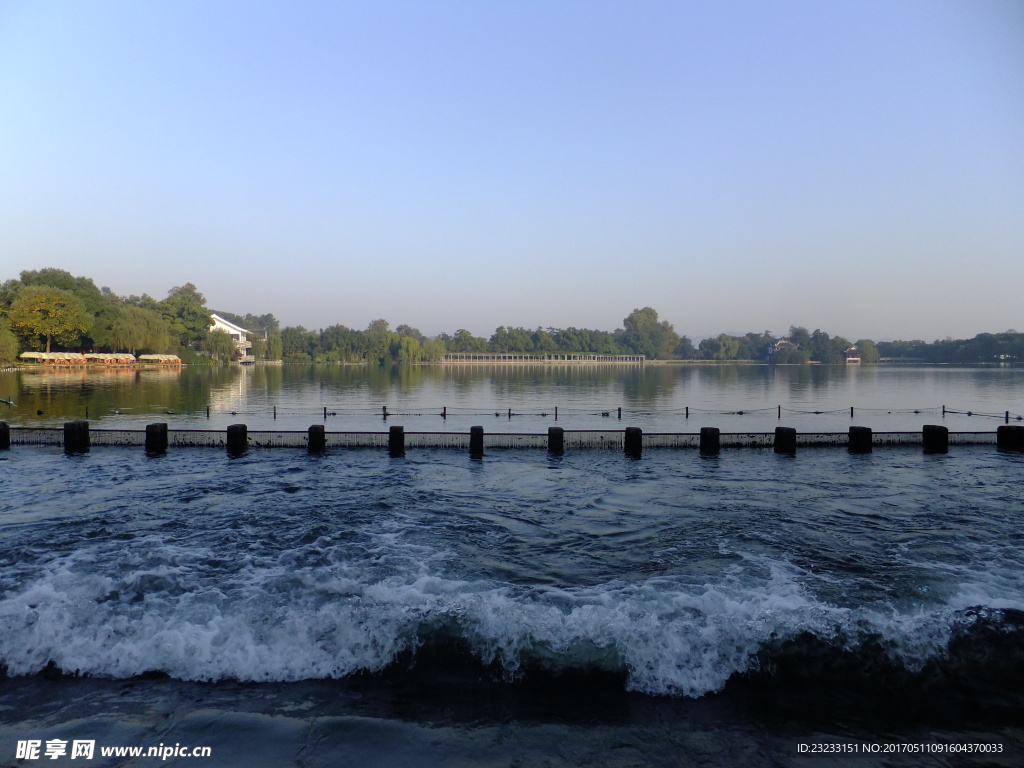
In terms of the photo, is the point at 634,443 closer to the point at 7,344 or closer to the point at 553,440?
the point at 553,440

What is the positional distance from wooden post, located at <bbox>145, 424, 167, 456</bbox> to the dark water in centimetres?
738

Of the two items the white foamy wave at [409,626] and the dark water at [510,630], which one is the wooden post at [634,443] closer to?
the dark water at [510,630]

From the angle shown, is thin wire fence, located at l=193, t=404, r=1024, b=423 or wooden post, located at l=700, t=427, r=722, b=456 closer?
wooden post, located at l=700, t=427, r=722, b=456

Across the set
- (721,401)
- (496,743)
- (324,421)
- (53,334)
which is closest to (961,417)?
(721,401)

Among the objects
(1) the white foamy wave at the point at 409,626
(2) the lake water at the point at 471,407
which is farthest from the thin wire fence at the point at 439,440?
(1) the white foamy wave at the point at 409,626

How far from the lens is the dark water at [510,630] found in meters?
7.50

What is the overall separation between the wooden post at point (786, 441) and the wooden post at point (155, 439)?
27.0m

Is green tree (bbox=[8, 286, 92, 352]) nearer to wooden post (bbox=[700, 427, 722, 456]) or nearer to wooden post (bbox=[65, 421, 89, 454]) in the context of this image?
wooden post (bbox=[65, 421, 89, 454])

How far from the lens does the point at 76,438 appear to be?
25750mm

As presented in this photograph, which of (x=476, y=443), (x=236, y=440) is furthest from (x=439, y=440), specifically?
(x=236, y=440)

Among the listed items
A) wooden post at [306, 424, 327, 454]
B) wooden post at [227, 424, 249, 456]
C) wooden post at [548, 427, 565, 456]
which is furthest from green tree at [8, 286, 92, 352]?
wooden post at [548, 427, 565, 456]

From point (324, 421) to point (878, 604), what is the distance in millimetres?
37265

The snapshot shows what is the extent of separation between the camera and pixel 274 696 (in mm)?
8211

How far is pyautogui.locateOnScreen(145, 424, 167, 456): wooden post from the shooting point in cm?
2564
